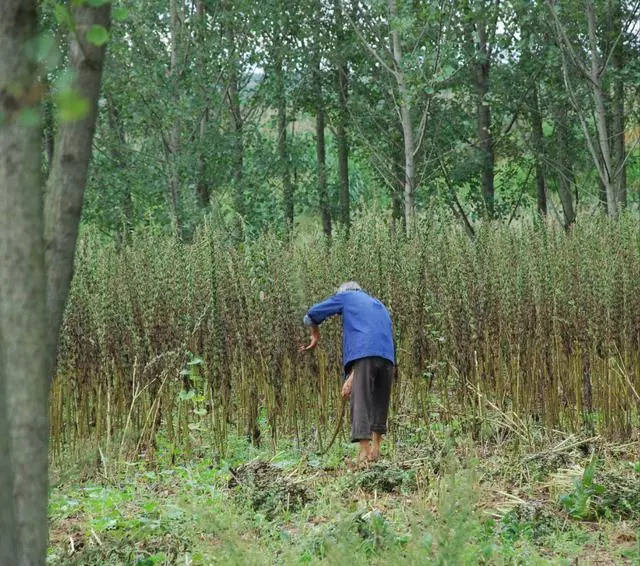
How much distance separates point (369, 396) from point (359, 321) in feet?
1.81

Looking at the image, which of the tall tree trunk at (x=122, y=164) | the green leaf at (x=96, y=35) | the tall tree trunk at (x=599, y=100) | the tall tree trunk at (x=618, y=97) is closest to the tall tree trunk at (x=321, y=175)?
the tall tree trunk at (x=122, y=164)

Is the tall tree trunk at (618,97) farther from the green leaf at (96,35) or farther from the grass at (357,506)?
the green leaf at (96,35)

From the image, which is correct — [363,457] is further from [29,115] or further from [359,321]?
[29,115]

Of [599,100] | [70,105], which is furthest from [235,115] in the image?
[70,105]

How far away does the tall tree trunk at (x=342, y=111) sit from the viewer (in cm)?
1905

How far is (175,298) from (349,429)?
1.69 m

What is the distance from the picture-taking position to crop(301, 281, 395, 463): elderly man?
7.63 meters

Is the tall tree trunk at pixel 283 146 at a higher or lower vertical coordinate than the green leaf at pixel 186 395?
higher

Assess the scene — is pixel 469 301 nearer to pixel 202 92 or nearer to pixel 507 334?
pixel 507 334

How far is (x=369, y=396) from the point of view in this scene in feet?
25.1

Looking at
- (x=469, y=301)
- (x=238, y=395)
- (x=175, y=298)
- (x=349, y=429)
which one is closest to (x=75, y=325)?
(x=175, y=298)

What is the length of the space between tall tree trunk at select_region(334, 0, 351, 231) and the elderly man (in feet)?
36.1

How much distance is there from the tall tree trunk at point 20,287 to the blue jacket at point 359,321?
5015 mm

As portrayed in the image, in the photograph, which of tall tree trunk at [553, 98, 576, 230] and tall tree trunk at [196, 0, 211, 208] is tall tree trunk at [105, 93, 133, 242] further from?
tall tree trunk at [553, 98, 576, 230]
